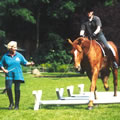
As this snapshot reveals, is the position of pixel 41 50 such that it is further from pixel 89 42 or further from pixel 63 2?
pixel 89 42

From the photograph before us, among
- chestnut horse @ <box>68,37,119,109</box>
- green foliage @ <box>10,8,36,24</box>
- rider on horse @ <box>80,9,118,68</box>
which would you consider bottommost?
chestnut horse @ <box>68,37,119,109</box>

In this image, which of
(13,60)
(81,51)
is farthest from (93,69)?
(13,60)

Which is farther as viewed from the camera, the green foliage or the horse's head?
the green foliage

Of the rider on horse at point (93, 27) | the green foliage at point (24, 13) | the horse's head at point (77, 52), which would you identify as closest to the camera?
the horse's head at point (77, 52)

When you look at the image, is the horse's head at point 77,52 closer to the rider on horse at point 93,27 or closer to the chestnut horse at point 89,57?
the chestnut horse at point 89,57

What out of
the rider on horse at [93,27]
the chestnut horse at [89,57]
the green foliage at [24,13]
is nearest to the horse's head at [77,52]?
the chestnut horse at [89,57]

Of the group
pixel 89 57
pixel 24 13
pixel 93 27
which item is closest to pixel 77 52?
pixel 89 57

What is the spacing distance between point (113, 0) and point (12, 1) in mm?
13771

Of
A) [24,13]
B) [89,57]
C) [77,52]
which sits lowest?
[89,57]

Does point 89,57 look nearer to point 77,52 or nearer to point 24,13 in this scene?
point 77,52

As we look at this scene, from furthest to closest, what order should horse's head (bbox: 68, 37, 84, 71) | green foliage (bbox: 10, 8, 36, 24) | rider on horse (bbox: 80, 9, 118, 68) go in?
green foliage (bbox: 10, 8, 36, 24) → rider on horse (bbox: 80, 9, 118, 68) → horse's head (bbox: 68, 37, 84, 71)

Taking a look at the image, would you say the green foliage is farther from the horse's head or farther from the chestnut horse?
the horse's head

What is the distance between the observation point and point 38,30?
57.2 metres

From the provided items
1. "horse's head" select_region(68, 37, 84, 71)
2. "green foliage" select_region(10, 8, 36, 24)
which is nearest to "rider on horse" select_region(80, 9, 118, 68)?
"horse's head" select_region(68, 37, 84, 71)
